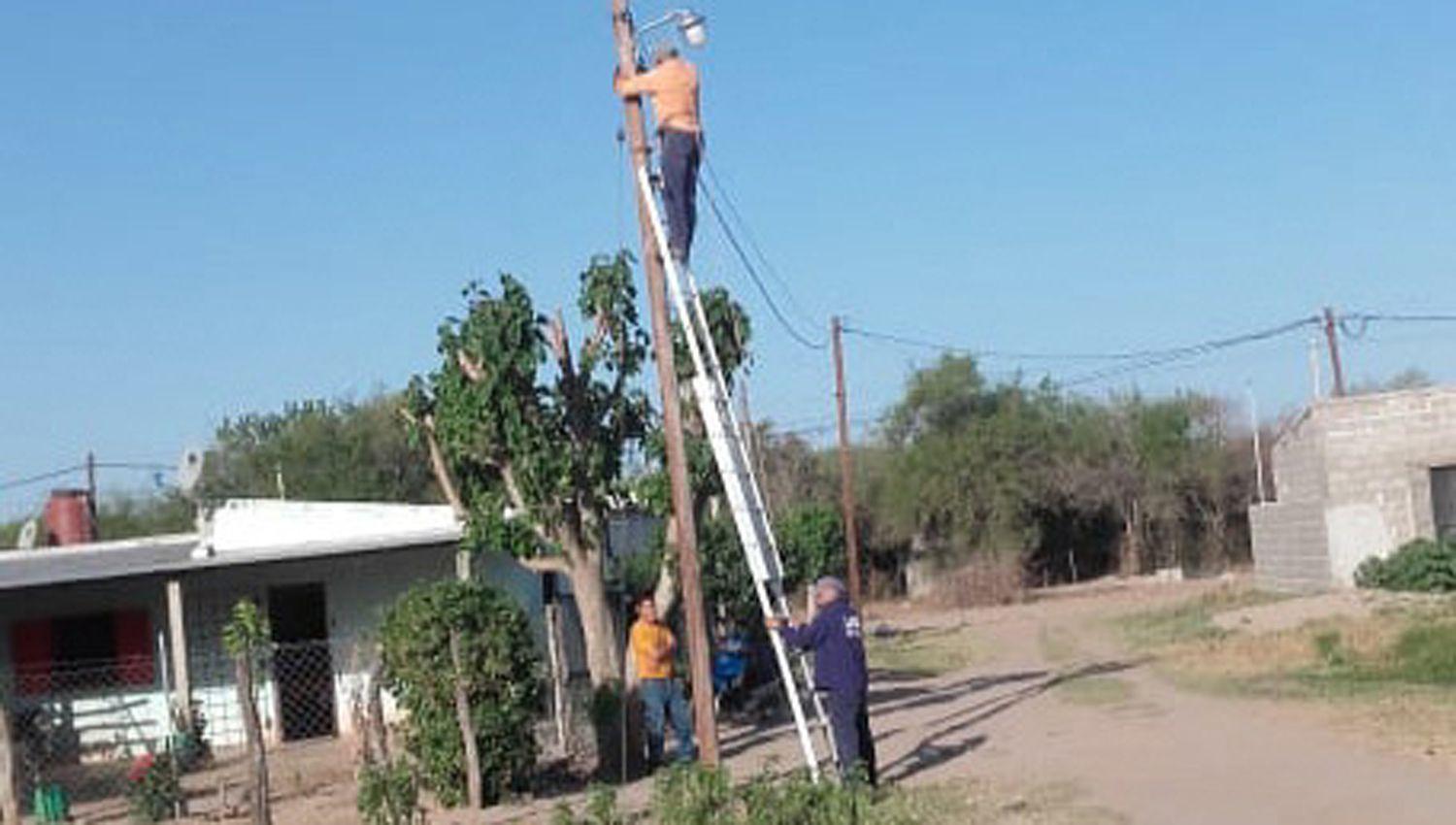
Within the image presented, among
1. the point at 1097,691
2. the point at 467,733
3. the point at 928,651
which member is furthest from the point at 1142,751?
the point at 928,651

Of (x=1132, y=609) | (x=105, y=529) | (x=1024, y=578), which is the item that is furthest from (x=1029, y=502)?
(x=105, y=529)

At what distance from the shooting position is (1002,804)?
13836 millimetres

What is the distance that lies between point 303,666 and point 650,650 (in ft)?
36.1

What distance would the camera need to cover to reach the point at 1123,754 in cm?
1638

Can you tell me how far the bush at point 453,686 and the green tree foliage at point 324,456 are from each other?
130 feet

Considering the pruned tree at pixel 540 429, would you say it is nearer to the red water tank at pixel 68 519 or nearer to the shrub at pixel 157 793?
the shrub at pixel 157 793

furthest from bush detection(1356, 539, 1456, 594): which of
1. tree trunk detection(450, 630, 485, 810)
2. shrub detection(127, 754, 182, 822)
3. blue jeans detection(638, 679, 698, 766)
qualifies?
shrub detection(127, 754, 182, 822)

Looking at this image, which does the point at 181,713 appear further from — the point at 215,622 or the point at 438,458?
the point at 438,458

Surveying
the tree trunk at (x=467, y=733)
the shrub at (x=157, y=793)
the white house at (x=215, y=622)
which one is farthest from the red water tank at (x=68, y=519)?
the tree trunk at (x=467, y=733)

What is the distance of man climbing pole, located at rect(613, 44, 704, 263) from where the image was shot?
1345 centimetres

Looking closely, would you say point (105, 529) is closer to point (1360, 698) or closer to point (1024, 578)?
point (1024, 578)

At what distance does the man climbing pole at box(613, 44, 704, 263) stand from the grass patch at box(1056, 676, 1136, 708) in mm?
10106

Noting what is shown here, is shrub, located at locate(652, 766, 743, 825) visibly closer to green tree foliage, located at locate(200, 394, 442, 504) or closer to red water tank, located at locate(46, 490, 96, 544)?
red water tank, located at locate(46, 490, 96, 544)

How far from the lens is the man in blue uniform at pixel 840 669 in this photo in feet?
48.4
